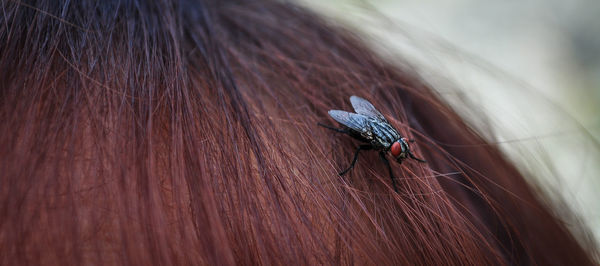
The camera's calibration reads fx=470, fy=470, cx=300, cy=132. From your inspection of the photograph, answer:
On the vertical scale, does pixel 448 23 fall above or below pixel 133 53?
below

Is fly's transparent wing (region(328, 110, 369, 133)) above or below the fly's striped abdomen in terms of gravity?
above

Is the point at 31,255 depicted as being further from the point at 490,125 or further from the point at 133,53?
the point at 490,125

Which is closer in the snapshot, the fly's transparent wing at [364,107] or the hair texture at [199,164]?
the hair texture at [199,164]

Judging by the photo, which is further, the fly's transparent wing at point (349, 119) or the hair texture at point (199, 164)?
the fly's transparent wing at point (349, 119)

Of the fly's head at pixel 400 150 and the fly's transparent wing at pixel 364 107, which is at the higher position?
the fly's transparent wing at pixel 364 107

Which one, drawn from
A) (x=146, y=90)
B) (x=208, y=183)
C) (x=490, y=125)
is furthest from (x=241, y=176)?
(x=490, y=125)
